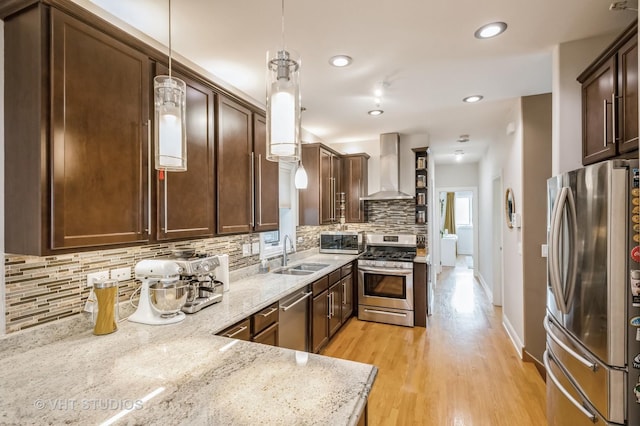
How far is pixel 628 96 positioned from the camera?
5.21 ft

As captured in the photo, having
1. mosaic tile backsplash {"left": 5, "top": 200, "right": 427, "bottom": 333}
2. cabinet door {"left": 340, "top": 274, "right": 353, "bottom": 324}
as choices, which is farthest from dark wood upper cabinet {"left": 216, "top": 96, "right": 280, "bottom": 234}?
cabinet door {"left": 340, "top": 274, "right": 353, "bottom": 324}

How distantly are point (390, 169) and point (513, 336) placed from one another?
2612 mm

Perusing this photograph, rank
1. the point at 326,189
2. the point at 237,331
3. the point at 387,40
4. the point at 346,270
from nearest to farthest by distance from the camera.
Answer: the point at 237,331, the point at 387,40, the point at 346,270, the point at 326,189

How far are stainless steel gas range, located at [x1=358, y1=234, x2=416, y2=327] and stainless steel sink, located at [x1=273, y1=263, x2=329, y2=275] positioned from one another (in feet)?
2.64

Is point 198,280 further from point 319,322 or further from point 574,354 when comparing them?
point 574,354

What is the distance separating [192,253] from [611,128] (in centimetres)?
260

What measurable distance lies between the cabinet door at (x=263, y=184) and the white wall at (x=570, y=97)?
85.5 inches

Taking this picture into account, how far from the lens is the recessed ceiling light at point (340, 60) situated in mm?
2347

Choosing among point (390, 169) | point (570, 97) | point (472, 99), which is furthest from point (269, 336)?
point (390, 169)

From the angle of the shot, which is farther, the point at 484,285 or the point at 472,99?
the point at 484,285

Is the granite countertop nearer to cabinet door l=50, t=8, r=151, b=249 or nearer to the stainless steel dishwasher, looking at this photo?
cabinet door l=50, t=8, r=151, b=249

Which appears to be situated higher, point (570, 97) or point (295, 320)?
point (570, 97)

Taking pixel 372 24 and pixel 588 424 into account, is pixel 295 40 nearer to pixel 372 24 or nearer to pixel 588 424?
pixel 372 24

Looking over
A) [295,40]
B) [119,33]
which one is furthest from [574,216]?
[119,33]
